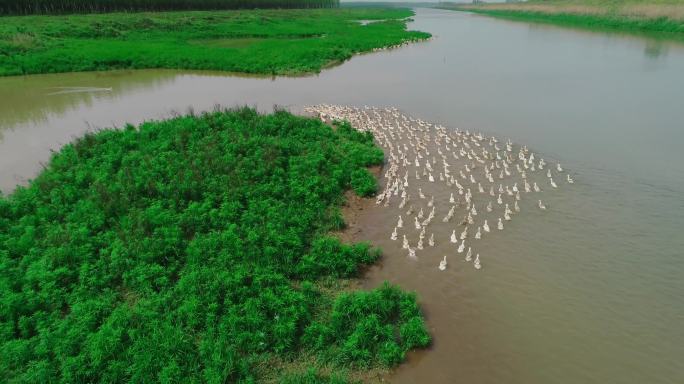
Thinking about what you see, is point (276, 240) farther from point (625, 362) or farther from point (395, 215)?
point (625, 362)

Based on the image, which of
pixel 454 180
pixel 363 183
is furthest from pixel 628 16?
pixel 363 183

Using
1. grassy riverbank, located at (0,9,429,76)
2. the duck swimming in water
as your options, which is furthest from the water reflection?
the duck swimming in water

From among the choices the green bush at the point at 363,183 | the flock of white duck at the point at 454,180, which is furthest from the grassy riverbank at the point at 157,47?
the green bush at the point at 363,183

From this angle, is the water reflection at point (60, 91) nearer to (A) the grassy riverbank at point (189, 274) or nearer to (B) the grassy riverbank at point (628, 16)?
(A) the grassy riverbank at point (189, 274)

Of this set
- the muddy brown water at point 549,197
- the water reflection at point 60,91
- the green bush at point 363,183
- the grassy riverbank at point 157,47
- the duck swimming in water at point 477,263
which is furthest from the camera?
the grassy riverbank at point 157,47

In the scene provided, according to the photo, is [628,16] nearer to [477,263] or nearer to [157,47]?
[157,47]

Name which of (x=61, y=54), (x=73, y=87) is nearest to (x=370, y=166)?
(x=73, y=87)
